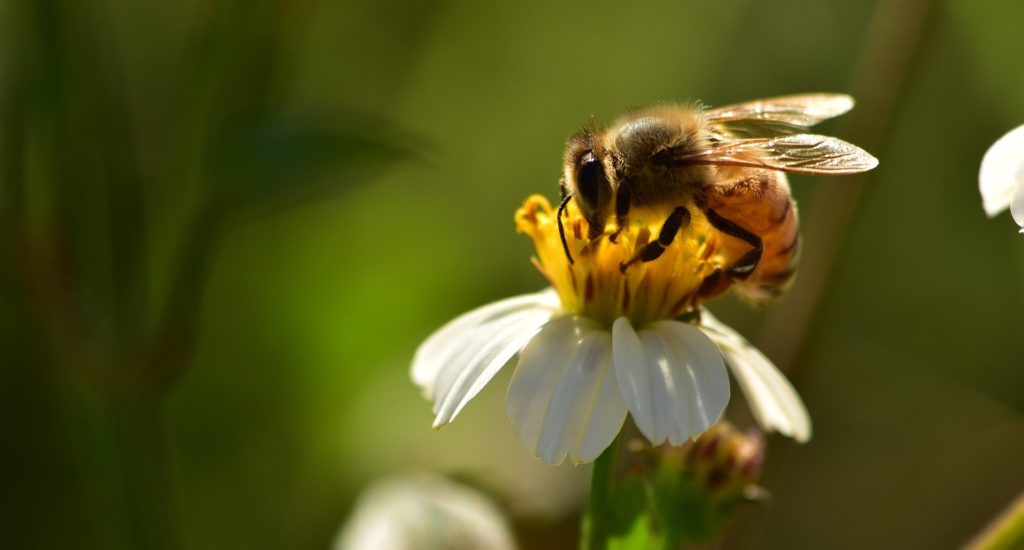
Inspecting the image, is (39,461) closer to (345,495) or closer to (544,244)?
(345,495)

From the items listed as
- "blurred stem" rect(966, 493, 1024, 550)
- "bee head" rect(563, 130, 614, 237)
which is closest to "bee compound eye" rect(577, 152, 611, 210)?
"bee head" rect(563, 130, 614, 237)

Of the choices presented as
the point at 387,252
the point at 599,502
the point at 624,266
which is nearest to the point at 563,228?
the point at 624,266

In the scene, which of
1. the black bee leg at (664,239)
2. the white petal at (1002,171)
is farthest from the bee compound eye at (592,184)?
the white petal at (1002,171)

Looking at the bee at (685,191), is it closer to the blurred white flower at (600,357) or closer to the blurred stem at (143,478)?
the blurred white flower at (600,357)

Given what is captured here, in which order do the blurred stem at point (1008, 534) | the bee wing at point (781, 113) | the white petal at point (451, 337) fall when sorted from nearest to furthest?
the blurred stem at point (1008, 534)
the white petal at point (451, 337)
the bee wing at point (781, 113)

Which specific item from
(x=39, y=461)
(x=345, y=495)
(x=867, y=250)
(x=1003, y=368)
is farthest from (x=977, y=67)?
(x=39, y=461)
